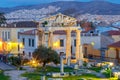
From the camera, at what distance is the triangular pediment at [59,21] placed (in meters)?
55.3

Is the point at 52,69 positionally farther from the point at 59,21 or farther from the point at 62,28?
the point at 59,21

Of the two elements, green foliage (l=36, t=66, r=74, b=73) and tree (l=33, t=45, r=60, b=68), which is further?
tree (l=33, t=45, r=60, b=68)

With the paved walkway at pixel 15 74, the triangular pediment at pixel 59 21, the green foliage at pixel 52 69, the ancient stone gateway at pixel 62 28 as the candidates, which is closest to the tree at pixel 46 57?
the green foliage at pixel 52 69

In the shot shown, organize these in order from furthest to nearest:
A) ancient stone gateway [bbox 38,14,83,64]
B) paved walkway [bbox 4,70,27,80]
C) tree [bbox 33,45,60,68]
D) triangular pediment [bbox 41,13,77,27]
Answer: triangular pediment [bbox 41,13,77,27] < ancient stone gateway [bbox 38,14,83,64] < tree [bbox 33,45,60,68] < paved walkway [bbox 4,70,27,80]

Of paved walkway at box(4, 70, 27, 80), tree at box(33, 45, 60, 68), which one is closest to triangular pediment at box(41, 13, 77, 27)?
tree at box(33, 45, 60, 68)

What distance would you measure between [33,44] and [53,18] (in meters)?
9.81

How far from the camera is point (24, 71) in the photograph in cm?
4681

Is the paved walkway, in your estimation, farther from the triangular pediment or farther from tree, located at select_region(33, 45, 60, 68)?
the triangular pediment

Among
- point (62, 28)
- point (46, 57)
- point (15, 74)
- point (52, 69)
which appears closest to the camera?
point (15, 74)

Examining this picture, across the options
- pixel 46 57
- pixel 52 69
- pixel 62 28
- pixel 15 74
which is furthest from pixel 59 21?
pixel 15 74

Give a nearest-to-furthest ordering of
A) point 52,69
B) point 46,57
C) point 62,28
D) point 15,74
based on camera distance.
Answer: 1. point 15,74
2. point 46,57
3. point 52,69
4. point 62,28

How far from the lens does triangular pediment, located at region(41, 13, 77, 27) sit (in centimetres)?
5534

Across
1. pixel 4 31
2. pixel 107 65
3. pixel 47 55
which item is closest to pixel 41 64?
pixel 47 55

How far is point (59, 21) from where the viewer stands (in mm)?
55719
